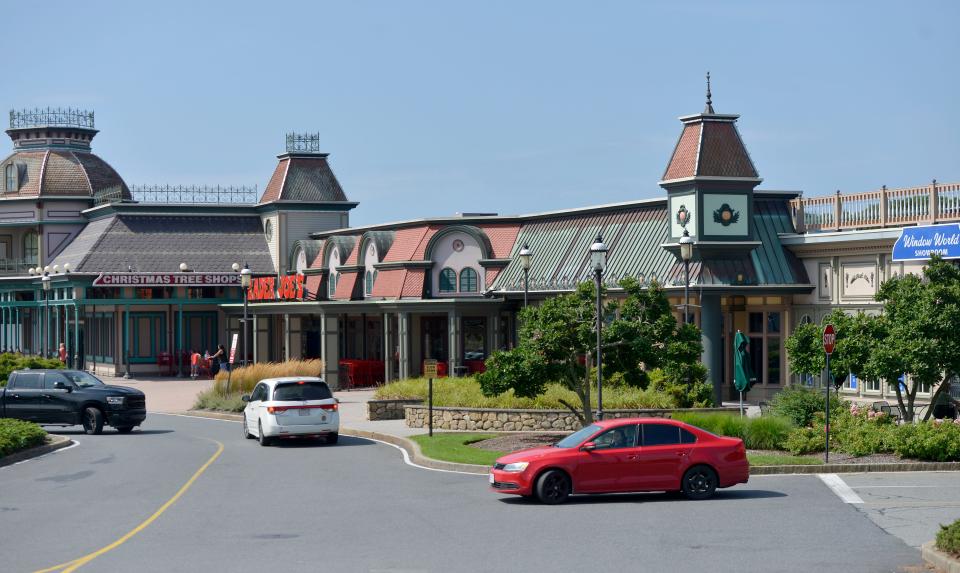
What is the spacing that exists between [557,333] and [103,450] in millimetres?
10889

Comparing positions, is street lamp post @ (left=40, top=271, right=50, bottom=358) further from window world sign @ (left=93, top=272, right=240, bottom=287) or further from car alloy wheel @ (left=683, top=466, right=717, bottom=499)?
car alloy wheel @ (left=683, top=466, right=717, bottom=499)

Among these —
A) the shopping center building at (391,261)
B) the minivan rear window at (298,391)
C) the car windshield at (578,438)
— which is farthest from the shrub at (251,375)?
the car windshield at (578,438)

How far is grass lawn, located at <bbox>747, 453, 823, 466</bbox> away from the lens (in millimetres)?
24281

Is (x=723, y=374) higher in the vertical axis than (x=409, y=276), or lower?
lower

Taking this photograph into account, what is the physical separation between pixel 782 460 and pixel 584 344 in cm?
575

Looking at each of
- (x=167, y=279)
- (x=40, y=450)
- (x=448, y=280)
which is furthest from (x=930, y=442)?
(x=167, y=279)

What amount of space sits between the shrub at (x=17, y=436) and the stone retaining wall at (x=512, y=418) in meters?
9.57

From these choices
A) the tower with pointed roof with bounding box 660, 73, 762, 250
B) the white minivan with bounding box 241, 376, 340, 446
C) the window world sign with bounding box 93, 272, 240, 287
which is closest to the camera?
the white minivan with bounding box 241, 376, 340, 446

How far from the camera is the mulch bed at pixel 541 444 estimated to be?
24.7 metres

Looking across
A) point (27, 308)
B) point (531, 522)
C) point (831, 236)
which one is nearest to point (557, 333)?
point (531, 522)

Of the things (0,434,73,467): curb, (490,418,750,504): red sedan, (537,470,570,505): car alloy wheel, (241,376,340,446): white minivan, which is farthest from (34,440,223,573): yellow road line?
(537,470,570,505): car alloy wheel

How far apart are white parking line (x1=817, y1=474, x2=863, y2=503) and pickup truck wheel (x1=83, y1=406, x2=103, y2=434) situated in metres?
19.7

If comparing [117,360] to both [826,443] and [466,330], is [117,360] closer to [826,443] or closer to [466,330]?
[466,330]

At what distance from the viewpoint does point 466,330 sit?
169 ft
